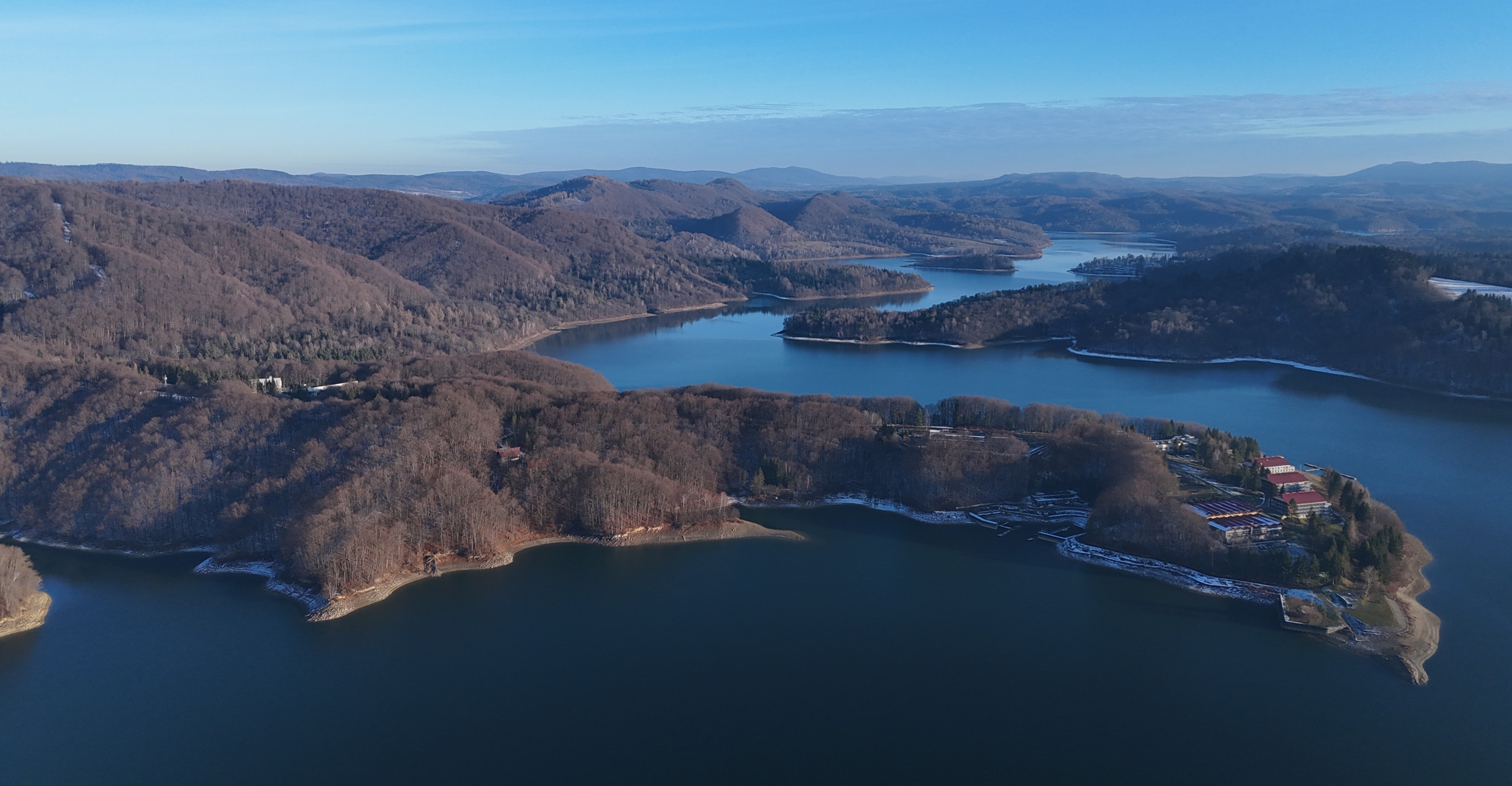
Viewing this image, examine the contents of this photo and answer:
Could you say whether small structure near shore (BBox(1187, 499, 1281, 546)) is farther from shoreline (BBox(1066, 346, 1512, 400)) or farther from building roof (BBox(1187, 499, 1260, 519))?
shoreline (BBox(1066, 346, 1512, 400))

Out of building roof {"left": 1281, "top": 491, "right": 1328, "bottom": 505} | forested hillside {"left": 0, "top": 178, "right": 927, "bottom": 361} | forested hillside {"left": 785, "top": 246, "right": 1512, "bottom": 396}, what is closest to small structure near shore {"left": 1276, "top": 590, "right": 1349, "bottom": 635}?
building roof {"left": 1281, "top": 491, "right": 1328, "bottom": 505}

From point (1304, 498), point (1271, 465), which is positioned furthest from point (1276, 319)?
point (1304, 498)

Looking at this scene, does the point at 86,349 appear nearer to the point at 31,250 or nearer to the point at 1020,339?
the point at 31,250

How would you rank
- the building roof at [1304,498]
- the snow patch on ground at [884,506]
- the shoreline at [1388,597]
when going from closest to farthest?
1. the shoreline at [1388,597]
2. the building roof at [1304,498]
3. the snow patch on ground at [884,506]

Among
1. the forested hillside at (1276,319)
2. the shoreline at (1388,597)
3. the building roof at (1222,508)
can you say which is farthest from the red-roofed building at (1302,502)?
the forested hillside at (1276,319)

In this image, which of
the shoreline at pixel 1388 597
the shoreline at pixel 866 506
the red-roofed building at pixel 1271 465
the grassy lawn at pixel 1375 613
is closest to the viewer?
the shoreline at pixel 1388 597

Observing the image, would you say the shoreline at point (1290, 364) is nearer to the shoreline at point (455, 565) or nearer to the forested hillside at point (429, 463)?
the forested hillside at point (429, 463)
